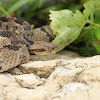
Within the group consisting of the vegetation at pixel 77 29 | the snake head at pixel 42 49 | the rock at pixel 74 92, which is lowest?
the rock at pixel 74 92

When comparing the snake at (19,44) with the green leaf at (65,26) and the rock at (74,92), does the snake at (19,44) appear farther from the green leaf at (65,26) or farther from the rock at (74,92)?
the rock at (74,92)

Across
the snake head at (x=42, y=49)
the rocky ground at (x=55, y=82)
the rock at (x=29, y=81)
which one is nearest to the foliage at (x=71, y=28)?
the snake head at (x=42, y=49)

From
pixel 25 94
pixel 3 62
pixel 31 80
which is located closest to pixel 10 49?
pixel 3 62

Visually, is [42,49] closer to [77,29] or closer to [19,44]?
[19,44]

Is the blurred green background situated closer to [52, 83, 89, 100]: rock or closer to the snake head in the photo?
the snake head

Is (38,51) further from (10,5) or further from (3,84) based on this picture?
(10,5)

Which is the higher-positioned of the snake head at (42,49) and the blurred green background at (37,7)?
the blurred green background at (37,7)

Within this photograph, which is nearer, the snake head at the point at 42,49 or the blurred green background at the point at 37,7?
the snake head at the point at 42,49

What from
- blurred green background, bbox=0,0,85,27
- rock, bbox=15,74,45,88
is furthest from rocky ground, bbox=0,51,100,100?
blurred green background, bbox=0,0,85,27
